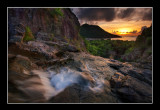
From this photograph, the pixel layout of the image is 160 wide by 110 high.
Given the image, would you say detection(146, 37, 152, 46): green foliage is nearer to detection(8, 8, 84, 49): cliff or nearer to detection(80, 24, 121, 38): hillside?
detection(80, 24, 121, 38): hillside

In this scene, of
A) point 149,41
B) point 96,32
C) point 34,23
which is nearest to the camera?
point 149,41

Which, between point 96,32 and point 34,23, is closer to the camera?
point 34,23

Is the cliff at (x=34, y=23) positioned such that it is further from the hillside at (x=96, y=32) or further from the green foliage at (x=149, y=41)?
the green foliage at (x=149, y=41)

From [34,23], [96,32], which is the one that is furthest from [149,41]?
[96,32]

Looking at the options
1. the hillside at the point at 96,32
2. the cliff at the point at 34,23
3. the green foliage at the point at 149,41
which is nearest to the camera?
the green foliage at the point at 149,41

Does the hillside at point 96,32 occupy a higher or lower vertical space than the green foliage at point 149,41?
higher

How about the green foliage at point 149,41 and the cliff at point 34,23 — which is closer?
the green foliage at point 149,41

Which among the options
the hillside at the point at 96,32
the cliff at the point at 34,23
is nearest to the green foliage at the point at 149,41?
the hillside at the point at 96,32

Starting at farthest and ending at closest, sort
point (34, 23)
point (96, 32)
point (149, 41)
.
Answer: point (96, 32) → point (34, 23) → point (149, 41)

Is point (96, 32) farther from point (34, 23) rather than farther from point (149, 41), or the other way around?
point (149, 41)

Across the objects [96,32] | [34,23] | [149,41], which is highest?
[96,32]
